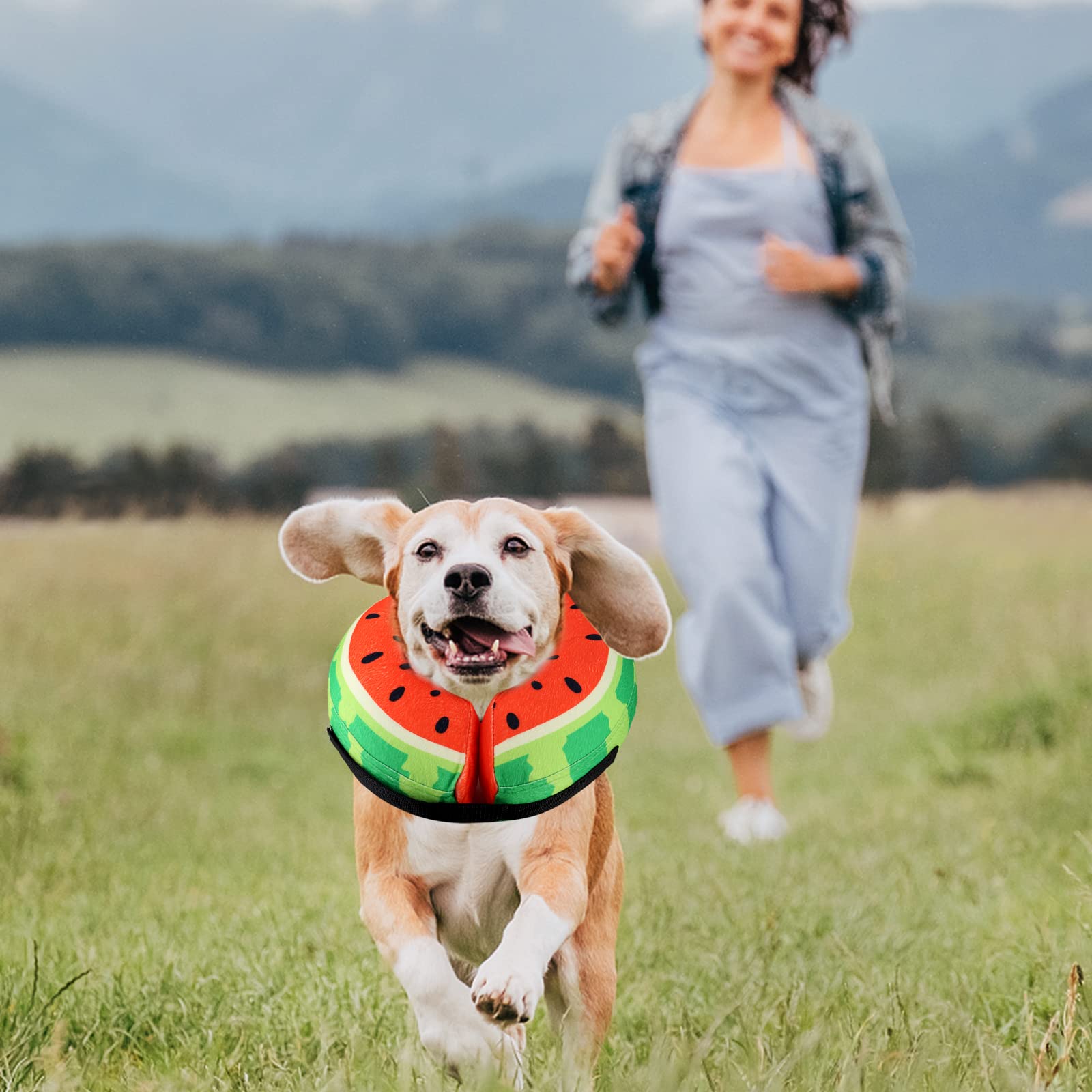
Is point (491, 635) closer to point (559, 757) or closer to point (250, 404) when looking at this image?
point (559, 757)

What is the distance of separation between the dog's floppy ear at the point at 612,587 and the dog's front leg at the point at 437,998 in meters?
0.44

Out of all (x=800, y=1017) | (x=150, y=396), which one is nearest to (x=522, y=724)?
(x=800, y=1017)

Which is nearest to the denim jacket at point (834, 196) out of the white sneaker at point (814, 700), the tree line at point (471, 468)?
the white sneaker at point (814, 700)

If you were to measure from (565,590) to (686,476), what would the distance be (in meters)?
3.09

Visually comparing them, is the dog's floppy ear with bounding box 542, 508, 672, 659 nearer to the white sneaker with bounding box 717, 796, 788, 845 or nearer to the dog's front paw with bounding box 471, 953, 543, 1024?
the dog's front paw with bounding box 471, 953, 543, 1024

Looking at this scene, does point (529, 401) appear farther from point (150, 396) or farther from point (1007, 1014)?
point (1007, 1014)

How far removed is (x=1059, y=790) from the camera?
199 inches

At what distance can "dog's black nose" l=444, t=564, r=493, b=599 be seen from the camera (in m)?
1.73

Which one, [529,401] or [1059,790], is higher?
[1059,790]

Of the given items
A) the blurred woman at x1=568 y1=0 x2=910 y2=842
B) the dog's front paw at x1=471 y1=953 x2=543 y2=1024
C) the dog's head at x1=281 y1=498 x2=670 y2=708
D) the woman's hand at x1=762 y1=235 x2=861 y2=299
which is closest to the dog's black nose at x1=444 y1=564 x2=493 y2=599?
the dog's head at x1=281 y1=498 x2=670 y2=708

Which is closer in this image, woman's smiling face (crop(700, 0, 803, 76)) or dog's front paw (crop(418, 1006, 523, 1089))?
dog's front paw (crop(418, 1006, 523, 1089))

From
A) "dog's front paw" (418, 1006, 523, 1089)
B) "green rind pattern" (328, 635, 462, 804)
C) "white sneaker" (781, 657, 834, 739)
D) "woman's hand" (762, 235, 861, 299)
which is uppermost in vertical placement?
"green rind pattern" (328, 635, 462, 804)

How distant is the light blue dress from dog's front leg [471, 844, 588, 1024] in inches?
121

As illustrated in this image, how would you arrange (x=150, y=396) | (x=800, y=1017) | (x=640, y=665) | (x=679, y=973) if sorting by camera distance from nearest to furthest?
(x=800, y=1017), (x=679, y=973), (x=640, y=665), (x=150, y=396)
